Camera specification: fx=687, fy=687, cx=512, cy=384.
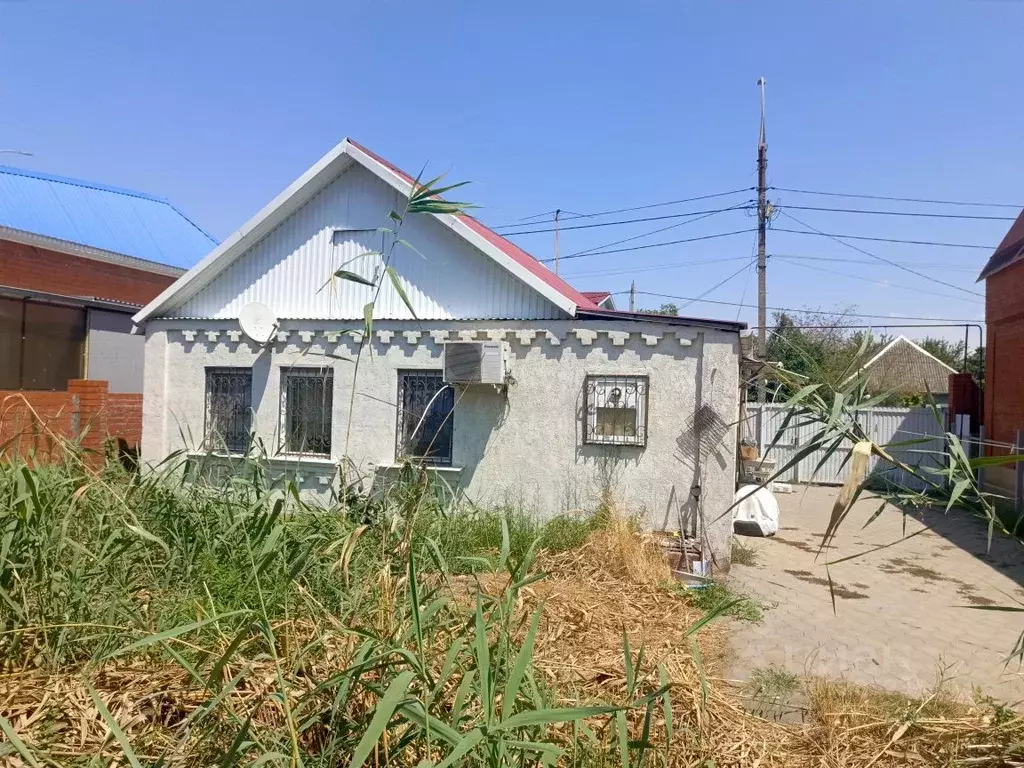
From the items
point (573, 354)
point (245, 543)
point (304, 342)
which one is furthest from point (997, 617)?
point (304, 342)

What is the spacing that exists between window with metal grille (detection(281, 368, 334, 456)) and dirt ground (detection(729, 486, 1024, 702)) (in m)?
5.38

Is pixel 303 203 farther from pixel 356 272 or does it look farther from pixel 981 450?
pixel 981 450

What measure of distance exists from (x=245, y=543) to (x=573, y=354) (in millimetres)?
4972

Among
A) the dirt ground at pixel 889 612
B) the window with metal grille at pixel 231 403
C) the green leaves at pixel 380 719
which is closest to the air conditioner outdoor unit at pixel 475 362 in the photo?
the window with metal grille at pixel 231 403

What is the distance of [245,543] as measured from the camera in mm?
3744

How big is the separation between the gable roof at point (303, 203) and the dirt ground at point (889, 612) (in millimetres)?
3915

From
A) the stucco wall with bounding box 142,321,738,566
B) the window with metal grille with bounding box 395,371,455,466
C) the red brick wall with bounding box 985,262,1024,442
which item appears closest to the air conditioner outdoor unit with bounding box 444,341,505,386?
the stucco wall with bounding box 142,321,738,566

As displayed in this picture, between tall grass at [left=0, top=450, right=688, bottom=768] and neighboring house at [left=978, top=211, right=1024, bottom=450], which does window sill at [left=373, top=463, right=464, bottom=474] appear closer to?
tall grass at [left=0, top=450, right=688, bottom=768]

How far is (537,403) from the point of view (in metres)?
8.18

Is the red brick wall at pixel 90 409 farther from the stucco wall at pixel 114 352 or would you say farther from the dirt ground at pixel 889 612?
the dirt ground at pixel 889 612

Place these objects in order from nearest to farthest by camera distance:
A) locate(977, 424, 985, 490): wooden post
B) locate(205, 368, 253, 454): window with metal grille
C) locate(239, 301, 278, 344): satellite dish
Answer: locate(239, 301, 278, 344): satellite dish → locate(205, 368, 253, 454): window with metal grille → locate(977, 424, 985, 490): wooden post

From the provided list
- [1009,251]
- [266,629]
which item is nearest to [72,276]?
[266,629]

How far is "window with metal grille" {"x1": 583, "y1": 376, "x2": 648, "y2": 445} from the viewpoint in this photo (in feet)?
25.6

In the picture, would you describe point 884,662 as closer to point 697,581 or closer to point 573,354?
point 697,581
